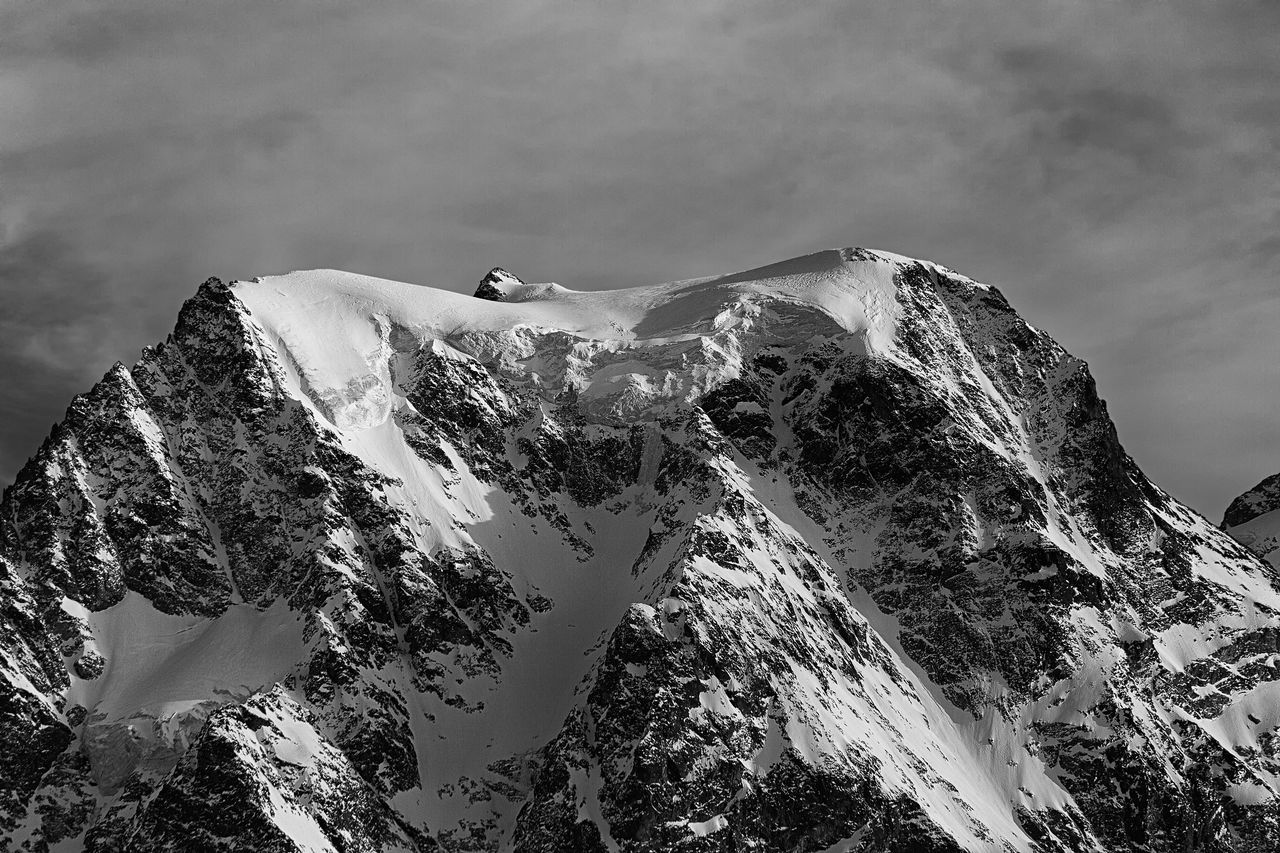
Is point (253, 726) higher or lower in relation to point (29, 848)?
higher

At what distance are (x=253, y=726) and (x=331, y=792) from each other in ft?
33.4

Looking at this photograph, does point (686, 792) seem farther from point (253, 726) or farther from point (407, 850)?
point (253, 726)

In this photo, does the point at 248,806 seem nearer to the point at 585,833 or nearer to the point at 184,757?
the point at 184,757

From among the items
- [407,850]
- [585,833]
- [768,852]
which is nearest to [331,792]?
[407,850]

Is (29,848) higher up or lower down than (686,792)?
lower down

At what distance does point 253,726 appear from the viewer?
198m

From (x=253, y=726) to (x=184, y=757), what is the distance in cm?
732

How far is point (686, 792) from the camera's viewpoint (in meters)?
199

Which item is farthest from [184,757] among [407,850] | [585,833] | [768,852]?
[768,852]

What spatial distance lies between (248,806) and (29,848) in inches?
939

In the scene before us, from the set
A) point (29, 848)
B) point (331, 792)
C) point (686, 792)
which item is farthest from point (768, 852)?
point (29, 848)

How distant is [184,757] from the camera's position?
7697 inches

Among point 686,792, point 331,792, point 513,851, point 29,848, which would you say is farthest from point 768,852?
point 29,848

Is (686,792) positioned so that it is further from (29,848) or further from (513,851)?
(29,848)
